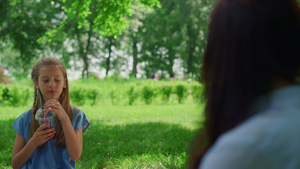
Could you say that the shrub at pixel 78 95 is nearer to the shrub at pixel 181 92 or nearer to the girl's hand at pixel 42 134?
the shrub at pixel 181 92

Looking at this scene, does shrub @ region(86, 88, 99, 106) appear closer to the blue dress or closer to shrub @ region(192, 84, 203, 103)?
shrub @ region(192, 84, 203, 103)

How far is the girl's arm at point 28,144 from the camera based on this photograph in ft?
6.21

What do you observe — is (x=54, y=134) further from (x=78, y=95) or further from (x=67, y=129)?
(x=78, y=95)

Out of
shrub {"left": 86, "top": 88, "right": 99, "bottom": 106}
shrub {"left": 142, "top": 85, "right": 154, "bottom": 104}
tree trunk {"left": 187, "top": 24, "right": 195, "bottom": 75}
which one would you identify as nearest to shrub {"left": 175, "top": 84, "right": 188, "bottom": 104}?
shrub {"left": 142, "top": 85, "right": 154, "bottom": 104}

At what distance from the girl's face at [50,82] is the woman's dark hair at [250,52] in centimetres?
160

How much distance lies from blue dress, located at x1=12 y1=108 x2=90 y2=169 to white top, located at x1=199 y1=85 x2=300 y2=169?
1742 mm

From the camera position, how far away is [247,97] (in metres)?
0.72

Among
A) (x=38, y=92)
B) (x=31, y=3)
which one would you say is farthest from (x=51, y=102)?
(x=31, y=3)

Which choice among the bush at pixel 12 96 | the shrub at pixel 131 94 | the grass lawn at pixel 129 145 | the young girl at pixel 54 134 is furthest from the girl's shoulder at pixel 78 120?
the shrub at pixel 131 94

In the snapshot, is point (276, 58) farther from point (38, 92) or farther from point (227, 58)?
point (38, 92)

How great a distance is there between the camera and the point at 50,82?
6.97ft

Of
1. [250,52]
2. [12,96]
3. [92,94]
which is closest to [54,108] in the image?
[250,52]

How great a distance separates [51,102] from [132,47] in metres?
34.3

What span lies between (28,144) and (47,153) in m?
0.24
